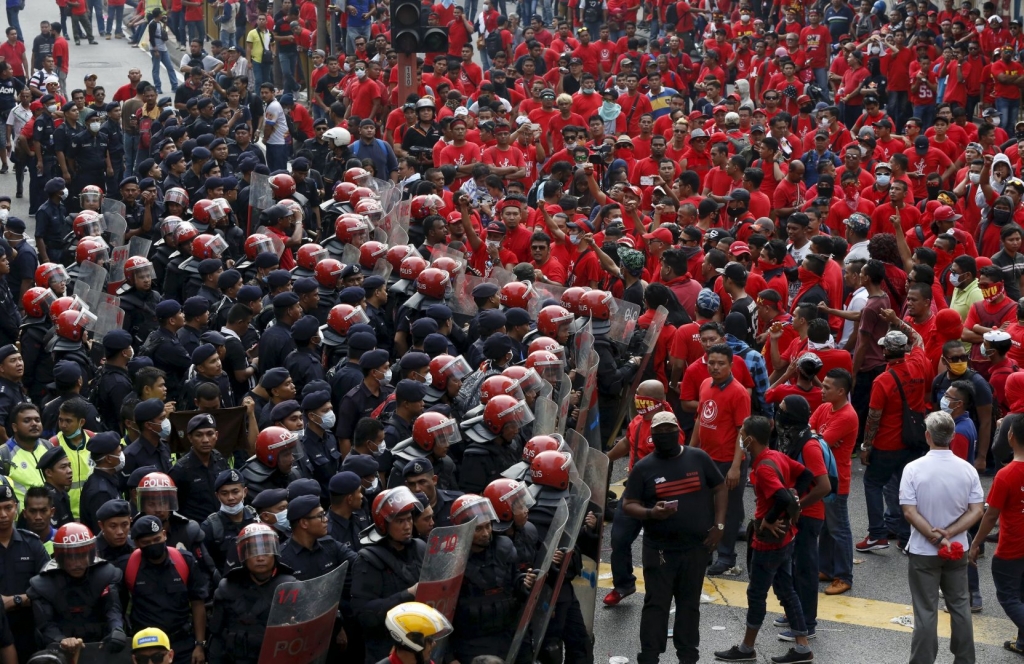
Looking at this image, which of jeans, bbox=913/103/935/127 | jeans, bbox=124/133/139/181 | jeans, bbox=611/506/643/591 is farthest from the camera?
jeans, bbox=913/103/935/127

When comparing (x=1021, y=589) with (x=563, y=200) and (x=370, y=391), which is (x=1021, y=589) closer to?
(x=370, y=391)

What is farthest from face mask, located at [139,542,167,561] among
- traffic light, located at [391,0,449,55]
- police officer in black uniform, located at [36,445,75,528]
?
traffic light, located at [391,0,449,55]

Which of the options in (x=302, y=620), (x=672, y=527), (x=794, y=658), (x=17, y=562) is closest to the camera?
(x=302, y=620)

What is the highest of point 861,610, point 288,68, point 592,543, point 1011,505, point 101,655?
point 288,68

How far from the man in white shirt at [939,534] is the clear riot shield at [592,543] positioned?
182cm

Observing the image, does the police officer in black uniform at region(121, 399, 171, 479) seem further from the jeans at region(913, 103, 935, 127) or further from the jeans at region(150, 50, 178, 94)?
the jeans at region(150, 50, 178, 94)

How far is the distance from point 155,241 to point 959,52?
481 inches

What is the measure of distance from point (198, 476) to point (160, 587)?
1.41 metres

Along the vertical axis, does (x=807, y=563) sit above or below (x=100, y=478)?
below

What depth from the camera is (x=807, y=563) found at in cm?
905

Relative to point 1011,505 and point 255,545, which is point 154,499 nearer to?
point 255,545

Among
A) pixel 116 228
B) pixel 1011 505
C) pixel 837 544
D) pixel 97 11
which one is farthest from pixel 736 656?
pixel 97 11

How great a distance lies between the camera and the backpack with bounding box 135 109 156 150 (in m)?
20.3

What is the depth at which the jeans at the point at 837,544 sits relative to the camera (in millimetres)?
9730
